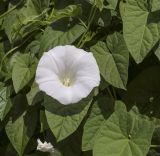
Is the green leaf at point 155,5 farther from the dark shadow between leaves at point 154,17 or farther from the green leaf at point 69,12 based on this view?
the green leaf at point 69,12

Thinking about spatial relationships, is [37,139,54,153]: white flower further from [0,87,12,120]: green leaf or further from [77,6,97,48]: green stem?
[77,6,97,48]: green stem

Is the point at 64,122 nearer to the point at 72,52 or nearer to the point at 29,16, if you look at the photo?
the point at 72,52

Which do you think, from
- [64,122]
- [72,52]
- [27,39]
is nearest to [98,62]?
[72,52]

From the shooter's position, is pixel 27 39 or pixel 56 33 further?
pixel 27 39

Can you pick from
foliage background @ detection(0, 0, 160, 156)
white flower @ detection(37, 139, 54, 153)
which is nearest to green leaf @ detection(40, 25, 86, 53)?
foliage background @ detection(0, 0, 160, 156)

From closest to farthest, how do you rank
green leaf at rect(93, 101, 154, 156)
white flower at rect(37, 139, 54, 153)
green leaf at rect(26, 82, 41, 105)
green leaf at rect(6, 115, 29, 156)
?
green leaf at rect(93, 101, 154, 156), green leaf at rect(26, 82, 41, 105), green leaf at rect(6, 115, 29, 156), white flower at rect(37, 139, 54, 153)

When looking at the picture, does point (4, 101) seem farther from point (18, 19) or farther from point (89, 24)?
point (89, 24)

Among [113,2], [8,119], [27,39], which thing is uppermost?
[113,2]

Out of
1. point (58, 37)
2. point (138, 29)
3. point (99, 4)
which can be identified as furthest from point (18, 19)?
point (138, 29)
